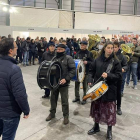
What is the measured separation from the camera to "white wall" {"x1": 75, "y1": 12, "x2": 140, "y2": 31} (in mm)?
17587

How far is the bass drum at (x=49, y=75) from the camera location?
11.5 ft

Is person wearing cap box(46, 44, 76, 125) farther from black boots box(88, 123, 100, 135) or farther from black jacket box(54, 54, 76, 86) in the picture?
black boots box(88, 123, 100, 135)

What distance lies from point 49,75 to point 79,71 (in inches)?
63.9

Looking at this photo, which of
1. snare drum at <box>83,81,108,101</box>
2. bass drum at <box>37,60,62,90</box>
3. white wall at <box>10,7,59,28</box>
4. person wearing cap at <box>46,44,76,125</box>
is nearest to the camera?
snare drum at <box>83,81,108,101</box>

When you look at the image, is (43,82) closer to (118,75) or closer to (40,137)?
(40,137)

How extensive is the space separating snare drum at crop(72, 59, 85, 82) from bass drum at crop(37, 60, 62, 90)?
1057mm

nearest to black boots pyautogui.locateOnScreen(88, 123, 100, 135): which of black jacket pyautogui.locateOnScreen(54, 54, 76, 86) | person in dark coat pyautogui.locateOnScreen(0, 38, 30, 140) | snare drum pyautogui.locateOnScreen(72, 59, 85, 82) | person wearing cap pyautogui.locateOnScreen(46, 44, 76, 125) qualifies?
person wearing cap pyautogui.locateOnScreen(46, 44, 76, 125)

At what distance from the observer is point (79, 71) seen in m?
4.98

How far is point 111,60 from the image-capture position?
11.1ft

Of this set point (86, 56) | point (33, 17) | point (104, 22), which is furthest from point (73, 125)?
point (104, 22)

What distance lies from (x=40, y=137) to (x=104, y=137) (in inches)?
48.2

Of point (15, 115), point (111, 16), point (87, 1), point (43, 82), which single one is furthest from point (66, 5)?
point (15, 115)

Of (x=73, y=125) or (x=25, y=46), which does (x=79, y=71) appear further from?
(x=25, y=46)

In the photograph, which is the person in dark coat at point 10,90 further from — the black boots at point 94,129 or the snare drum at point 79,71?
the snare drum at point 79,71
